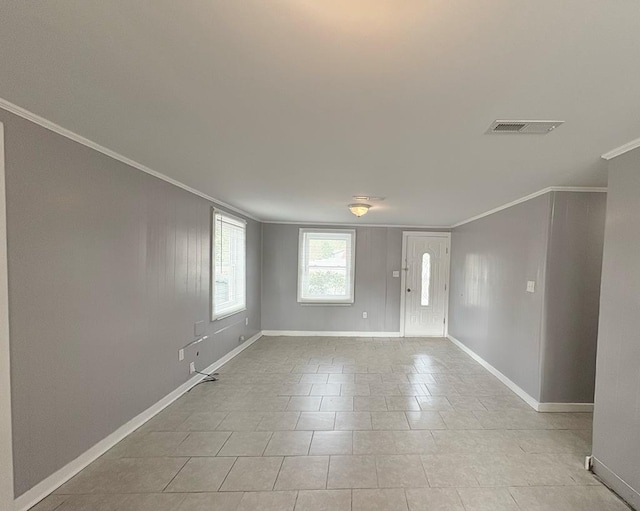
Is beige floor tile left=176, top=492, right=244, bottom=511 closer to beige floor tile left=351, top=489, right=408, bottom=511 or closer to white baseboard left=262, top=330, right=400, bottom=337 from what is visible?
beige floor tile left=351, top=489, right=408, bottom=511

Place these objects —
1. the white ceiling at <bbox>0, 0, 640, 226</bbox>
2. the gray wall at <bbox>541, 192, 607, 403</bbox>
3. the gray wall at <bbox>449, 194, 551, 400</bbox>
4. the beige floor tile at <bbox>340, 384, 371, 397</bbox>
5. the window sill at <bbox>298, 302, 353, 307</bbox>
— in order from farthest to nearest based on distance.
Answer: the window sill at <bbox>298, 302, 353, 307</bbox> → the beige floor tile at <bbox>340, 384, 371, 397</bbox> → the gray wall at <bbox>449, 194, 551, 400</bbox> → the gray wall at <bbox>541, 192, 607, 403</bbox> → the white ceiling at <bbox>0, 0, 640, 226</bbox>

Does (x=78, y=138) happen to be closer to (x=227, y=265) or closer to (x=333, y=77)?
(x=333, y=77)

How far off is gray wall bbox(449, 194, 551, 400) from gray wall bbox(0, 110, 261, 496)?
379 cm

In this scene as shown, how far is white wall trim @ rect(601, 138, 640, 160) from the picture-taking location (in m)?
1.87

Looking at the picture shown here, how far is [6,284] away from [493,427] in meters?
3.73

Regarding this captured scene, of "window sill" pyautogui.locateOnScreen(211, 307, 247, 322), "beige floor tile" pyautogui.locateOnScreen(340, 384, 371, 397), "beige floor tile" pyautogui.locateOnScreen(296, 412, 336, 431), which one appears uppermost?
"window sill" pyautogui.locateOnScreen(211, 307, 247, 322)

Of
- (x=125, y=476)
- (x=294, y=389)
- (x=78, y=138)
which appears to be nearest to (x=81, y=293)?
(x=78, y=138)

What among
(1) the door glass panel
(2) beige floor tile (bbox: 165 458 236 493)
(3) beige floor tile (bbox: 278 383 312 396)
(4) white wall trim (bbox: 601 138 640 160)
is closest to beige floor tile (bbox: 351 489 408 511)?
(2) beige floor tile (bbox: 165 458 236 493)

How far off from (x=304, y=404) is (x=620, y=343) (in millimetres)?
2624

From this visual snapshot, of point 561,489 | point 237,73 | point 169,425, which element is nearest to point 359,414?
point 561,489

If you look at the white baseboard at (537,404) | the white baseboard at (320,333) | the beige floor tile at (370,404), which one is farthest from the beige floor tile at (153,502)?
the white baseboard at (320,333)

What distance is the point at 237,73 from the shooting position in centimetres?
125

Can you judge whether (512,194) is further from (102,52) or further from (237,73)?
(102,52)

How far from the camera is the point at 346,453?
2365mm
